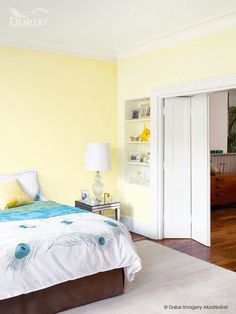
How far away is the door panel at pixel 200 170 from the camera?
4758 millimetres

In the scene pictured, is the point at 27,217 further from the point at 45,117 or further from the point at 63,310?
the point at 45,117

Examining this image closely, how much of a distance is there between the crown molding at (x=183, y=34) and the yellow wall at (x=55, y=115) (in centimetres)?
57

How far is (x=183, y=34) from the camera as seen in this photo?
14.5 ft

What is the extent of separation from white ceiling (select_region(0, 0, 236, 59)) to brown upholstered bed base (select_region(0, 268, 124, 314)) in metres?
2.61

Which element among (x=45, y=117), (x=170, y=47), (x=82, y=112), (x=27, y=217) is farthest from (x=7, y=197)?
(x=170, y=47)

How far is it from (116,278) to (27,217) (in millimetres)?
1062

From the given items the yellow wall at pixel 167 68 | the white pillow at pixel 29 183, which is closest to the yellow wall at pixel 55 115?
the white pillow at pixel 29 183

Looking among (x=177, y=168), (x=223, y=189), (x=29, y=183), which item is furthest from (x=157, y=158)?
(x=223, y=189)

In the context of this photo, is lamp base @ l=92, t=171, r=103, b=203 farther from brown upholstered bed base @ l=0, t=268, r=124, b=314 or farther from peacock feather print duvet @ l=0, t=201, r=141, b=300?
brown upholstered bed base @ l=0, t=268, r=124, b=314

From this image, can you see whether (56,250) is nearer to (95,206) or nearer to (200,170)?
(95,206)

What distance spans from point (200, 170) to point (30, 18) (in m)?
2.90

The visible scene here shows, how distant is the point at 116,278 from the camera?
126 inches

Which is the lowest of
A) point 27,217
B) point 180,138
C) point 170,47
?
point 27,217

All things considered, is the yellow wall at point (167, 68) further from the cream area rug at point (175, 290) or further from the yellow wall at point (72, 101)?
the cream area rug at point (175, 290)
